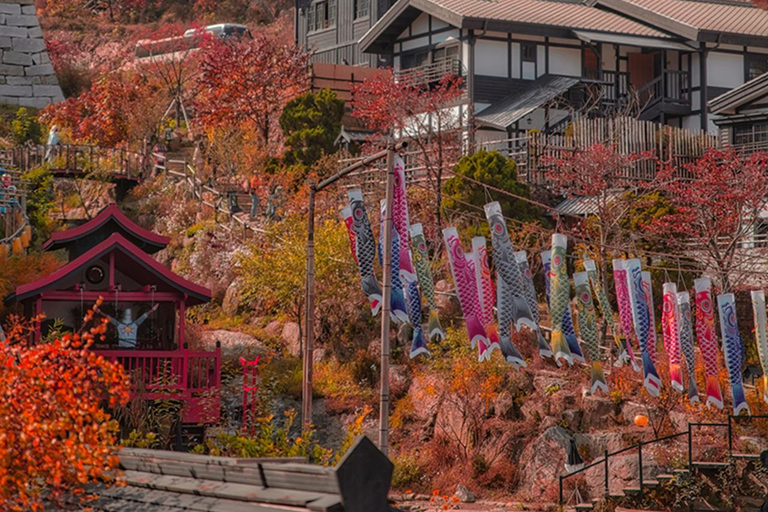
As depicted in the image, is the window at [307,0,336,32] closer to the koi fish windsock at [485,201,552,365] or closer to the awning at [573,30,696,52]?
the awning at [573,30,696,52]

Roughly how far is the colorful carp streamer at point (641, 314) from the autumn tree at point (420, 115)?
540 inches

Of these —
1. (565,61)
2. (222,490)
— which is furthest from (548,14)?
(222,490)

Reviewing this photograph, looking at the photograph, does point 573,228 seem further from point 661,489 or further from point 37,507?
A: point 37,507

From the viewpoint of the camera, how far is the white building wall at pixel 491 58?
165ft

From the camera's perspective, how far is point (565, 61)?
5225cm

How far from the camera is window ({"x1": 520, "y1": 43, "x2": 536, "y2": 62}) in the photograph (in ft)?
169

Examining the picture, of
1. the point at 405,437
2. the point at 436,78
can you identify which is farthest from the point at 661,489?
the point at 436,78

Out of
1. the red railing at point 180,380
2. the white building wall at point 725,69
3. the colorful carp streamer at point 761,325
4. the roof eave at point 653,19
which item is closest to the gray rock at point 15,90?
the roof eave at point 653,19

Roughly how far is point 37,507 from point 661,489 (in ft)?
61.2

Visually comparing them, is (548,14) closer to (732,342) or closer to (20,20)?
(20,20)

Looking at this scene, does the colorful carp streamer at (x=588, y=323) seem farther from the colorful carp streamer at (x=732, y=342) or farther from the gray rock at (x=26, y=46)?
the gray rock at (x=26, y=46)

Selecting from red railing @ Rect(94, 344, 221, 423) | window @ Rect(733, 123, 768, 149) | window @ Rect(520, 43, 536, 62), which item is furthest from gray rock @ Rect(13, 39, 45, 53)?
window @ Rect(733, 123, 768, 149)

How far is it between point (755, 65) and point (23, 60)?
107 feet

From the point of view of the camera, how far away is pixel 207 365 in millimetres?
28531
